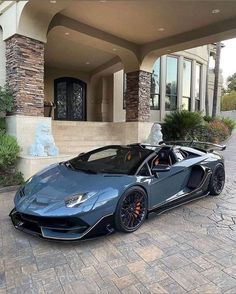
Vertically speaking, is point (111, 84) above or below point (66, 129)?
above

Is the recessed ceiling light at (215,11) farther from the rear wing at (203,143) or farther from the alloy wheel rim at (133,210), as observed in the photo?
the alloy wheel rim at (133,210)

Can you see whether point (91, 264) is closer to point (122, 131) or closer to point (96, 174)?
point (96, 174)

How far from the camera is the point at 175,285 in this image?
2410 millimetres

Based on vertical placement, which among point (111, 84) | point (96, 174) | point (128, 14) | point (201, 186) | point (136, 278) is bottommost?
point (136, 278)

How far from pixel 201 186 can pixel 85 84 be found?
36.0 ft

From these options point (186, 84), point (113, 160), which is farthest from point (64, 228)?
point (186, 84)

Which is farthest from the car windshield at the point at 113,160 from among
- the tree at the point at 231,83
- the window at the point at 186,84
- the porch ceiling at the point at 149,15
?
the tree at the point at 231,83

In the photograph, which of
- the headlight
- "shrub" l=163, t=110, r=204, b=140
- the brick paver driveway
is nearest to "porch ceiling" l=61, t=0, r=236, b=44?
"shrub" l=163, t=110, r=204, b=140

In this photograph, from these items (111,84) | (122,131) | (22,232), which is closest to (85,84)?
(111,84)

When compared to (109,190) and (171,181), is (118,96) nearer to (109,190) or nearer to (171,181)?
(171,181)

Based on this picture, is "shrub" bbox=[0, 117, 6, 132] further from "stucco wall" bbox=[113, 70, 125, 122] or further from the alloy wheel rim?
"stucco wall" bbox=[113, 70, 125, 122]

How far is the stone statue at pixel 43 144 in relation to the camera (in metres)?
6.18

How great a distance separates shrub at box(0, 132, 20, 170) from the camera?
5.69m

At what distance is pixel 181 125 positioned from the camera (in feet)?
39.2
